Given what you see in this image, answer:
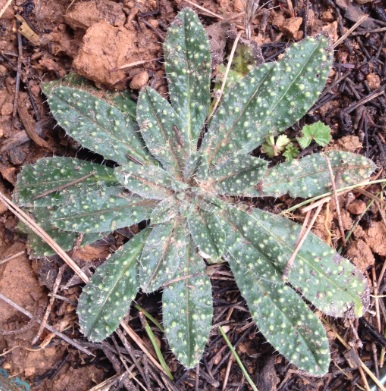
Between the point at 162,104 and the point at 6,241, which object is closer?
the point at 162,104

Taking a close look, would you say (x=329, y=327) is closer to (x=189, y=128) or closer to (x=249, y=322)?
(x=249, y=322)

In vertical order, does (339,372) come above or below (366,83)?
below

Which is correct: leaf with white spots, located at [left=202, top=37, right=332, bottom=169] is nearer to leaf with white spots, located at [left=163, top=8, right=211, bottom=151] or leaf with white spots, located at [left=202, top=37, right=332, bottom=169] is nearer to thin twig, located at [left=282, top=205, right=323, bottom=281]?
leaf with white spots, located at [left=163, top=8, right=211, bottom=151]

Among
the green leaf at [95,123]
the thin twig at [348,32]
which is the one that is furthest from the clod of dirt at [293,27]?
the green leaf at [95,123]

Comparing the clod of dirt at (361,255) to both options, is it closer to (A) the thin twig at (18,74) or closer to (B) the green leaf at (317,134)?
(B) the green leaf at (317,134)

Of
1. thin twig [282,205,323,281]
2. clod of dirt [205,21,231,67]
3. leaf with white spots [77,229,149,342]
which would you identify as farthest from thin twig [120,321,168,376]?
clod of dirt [205,21,231,67]

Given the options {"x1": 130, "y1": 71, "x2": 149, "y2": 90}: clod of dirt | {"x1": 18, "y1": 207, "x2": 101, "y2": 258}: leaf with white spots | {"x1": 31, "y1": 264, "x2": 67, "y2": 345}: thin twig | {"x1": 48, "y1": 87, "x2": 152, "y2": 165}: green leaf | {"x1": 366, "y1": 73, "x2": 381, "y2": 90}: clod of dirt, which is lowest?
{"x1": 31, "y1": 264, "x2": 67, "y2": 345}: thin twig

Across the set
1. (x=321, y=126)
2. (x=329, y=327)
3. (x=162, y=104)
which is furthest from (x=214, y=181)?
(x=329, y=327)
